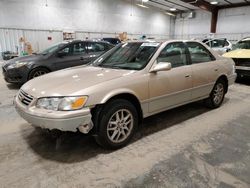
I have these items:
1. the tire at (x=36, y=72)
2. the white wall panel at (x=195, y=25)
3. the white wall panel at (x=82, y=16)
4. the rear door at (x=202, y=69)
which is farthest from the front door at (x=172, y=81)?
the white wall panel at (x=195, y=25)

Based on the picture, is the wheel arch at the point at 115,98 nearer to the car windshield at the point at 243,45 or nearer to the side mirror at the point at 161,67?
the side mirror at the point at 161,67

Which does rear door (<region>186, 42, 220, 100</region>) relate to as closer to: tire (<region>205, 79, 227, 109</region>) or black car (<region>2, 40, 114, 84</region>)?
tire (<region>205, 79, 227, 109</region>)

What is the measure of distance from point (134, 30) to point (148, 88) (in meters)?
15.7

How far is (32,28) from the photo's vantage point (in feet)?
39.8

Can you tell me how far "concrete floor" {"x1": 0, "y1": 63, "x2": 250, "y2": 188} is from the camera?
218 cm

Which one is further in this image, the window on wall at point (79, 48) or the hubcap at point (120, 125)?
the window on wall at point (79, 48)

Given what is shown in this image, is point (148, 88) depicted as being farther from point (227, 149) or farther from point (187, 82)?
point (227, 149)

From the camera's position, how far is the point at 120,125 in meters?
2.76

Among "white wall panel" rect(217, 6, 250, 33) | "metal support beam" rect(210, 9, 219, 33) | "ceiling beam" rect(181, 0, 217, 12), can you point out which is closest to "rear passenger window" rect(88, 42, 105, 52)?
"ceiling beam" rect(181, 0, 217, 12)

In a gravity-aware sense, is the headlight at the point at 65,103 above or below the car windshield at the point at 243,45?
below

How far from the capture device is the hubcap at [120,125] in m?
2.69

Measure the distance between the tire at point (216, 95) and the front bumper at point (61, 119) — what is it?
2.76 meters

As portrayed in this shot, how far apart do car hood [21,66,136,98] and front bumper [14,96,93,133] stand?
20 cm

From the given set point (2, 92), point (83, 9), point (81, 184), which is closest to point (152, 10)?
point (83, 9)
